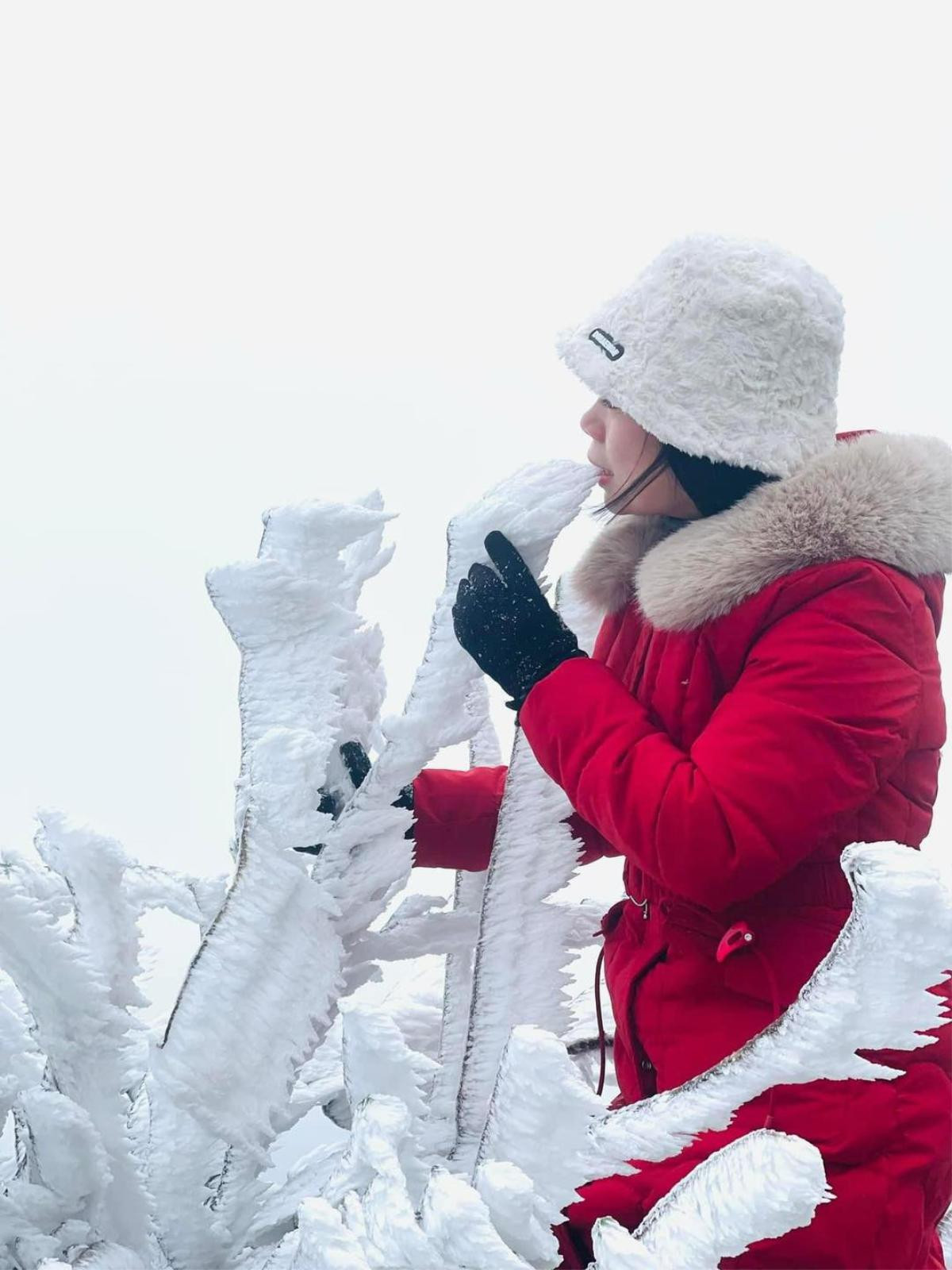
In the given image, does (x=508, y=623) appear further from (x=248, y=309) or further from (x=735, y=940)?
(x=248, y=309)

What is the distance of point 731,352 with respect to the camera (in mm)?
801

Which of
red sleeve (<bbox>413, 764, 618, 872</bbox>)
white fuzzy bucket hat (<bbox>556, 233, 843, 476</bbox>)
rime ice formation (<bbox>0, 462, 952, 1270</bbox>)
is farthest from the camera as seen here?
red sleeve (<bbox>413, 764, 618, 872</bbox>)

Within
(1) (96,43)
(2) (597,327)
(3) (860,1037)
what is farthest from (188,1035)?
(1) (96,43)

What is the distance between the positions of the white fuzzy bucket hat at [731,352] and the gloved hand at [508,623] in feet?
0.46

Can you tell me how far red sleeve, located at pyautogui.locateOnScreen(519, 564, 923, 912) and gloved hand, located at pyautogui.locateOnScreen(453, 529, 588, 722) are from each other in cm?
4

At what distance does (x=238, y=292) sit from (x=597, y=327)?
138 cm

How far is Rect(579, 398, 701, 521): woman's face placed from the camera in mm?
854

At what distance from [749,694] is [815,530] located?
0.13 m

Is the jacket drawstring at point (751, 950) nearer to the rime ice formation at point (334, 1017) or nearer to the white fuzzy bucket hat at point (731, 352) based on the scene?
the rime ice formation at point (334, 1017)

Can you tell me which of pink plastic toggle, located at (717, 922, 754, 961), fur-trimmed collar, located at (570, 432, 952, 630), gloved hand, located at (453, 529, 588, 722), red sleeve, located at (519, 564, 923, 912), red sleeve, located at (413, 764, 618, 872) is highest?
gloved hand, located at (453, 529, 588, 722)

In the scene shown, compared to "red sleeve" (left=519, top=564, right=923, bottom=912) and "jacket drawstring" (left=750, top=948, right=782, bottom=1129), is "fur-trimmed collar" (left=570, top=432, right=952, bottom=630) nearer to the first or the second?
"red sleeve" (left=519, top=564, right=923, bottom=912)

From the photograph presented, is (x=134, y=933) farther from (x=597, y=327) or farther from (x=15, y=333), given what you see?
(x=15, y=333)

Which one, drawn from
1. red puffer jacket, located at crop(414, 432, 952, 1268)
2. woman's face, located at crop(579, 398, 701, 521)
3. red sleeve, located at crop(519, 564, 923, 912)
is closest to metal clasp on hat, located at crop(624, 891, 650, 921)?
red puffer jacket, located at crop(414, 432, 952, 1268)

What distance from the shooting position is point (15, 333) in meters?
2.08
